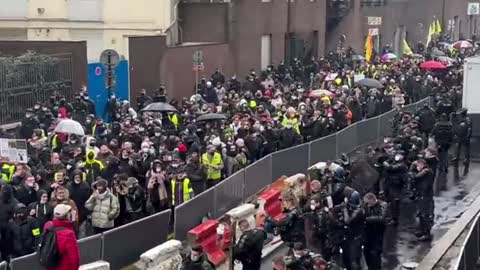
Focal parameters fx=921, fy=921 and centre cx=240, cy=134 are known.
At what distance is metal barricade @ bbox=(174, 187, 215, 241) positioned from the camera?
1462 centimetres

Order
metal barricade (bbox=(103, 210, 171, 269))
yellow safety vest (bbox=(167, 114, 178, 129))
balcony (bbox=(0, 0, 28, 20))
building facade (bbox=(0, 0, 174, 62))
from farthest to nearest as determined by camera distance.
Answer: balcony (bbox=(0, 0, 28, 20)), building facade (bbox=(0, 0, 174, 62)), yellow safety vest (bbox=(167, 114, 178, 129)), metal barricade (bbox=(103, 210, 171, 269))

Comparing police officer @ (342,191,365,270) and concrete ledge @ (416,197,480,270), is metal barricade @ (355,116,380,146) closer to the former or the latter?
concrete ledge @ (416,197,480,270)

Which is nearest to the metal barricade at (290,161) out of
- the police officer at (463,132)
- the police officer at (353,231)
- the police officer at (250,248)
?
the police officer at (463,132)

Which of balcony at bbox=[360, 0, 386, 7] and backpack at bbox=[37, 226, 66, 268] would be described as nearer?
backpack at bbox=[37, 226, 66, 268]

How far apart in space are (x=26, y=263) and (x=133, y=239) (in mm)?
2543

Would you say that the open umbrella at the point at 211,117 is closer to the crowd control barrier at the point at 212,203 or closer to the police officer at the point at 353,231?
the crowd control barrier at the point at 212,203

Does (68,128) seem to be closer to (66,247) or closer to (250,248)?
(250,248)

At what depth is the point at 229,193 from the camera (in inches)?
672

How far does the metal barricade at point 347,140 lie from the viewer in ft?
76.5

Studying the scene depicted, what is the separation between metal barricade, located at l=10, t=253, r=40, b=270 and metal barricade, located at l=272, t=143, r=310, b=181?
869 cm

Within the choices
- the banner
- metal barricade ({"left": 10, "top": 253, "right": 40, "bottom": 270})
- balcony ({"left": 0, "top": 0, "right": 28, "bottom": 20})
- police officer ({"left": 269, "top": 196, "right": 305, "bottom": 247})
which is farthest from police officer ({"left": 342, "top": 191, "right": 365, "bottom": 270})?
balcony ({"left": 0, "top": 0, "right": 28, "bottom": 20})

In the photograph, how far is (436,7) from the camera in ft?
214

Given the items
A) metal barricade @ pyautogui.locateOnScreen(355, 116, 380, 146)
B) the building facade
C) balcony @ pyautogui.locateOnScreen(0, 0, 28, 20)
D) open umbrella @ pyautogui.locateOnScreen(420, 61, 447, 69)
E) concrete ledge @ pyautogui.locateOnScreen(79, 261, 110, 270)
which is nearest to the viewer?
concrete ledge @ pyautogui.locateOnScreen(79, 261, 110, 270)

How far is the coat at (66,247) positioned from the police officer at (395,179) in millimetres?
8643
